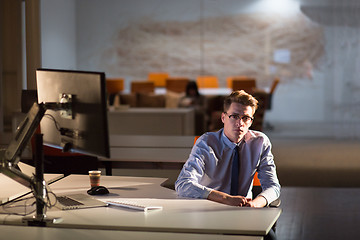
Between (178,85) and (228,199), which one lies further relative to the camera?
(178,85)

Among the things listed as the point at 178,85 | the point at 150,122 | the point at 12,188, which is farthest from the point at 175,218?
the point at 178,85

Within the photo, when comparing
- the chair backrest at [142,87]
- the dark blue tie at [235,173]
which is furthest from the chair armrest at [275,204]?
the chair backrest at [142,87]

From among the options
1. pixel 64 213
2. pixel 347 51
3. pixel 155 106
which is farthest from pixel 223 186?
pixel 347 51

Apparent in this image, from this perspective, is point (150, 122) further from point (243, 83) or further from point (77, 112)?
point (77, 112)

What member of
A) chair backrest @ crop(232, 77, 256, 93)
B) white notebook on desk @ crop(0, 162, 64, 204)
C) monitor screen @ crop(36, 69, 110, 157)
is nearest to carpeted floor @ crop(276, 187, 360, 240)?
white notebook on desk @ crop(0, 162, 64, 204)

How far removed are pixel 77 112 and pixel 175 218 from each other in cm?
67

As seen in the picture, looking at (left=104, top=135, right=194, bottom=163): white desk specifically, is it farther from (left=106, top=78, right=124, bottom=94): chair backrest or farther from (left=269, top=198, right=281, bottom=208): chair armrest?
(left=106, top=78, right=124, bottom=94): chair backrest

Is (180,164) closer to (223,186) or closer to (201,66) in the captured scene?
(223,186)

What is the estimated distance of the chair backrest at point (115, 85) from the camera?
12161 mm

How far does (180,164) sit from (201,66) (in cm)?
738

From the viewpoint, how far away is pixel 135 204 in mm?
3064

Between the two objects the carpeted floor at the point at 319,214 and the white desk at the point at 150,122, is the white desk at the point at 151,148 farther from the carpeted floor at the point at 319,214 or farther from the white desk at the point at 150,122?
the white desk at the point at 150,122

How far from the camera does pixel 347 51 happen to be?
11578mm

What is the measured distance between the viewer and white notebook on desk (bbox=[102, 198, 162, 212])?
9.77 feet
